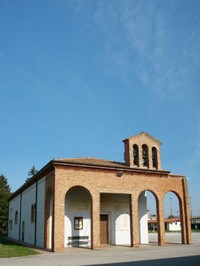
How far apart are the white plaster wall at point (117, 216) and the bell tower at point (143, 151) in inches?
137

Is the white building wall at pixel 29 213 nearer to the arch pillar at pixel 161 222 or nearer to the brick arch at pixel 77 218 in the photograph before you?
the brick arch at pixel 77 218

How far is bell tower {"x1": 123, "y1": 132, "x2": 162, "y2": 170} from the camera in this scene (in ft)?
73.7

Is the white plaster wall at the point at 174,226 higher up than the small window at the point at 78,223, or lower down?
lower down

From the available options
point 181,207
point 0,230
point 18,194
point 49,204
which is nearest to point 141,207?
point 181,207

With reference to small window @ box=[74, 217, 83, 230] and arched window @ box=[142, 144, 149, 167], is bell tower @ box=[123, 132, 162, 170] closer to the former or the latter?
arched window @ box=[142, 144, 149, 167]

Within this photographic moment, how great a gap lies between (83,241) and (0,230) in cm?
4393

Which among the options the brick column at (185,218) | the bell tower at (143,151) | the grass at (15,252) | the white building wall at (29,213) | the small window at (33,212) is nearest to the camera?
the grass at (15,252)

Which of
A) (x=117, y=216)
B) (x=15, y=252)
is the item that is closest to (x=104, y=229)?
(x=117, y=216)

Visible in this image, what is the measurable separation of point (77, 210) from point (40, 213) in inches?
104

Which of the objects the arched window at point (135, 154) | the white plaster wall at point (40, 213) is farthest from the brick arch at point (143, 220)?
the white plaster wall at point (40, 213)

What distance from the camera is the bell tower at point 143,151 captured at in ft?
73.7

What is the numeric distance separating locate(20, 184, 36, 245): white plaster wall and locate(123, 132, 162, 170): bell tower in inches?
337

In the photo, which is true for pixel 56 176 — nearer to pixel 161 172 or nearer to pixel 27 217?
pixel 161 172

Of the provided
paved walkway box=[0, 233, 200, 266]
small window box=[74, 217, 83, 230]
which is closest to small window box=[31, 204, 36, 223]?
small window box=[74, 217, 83, 230]
